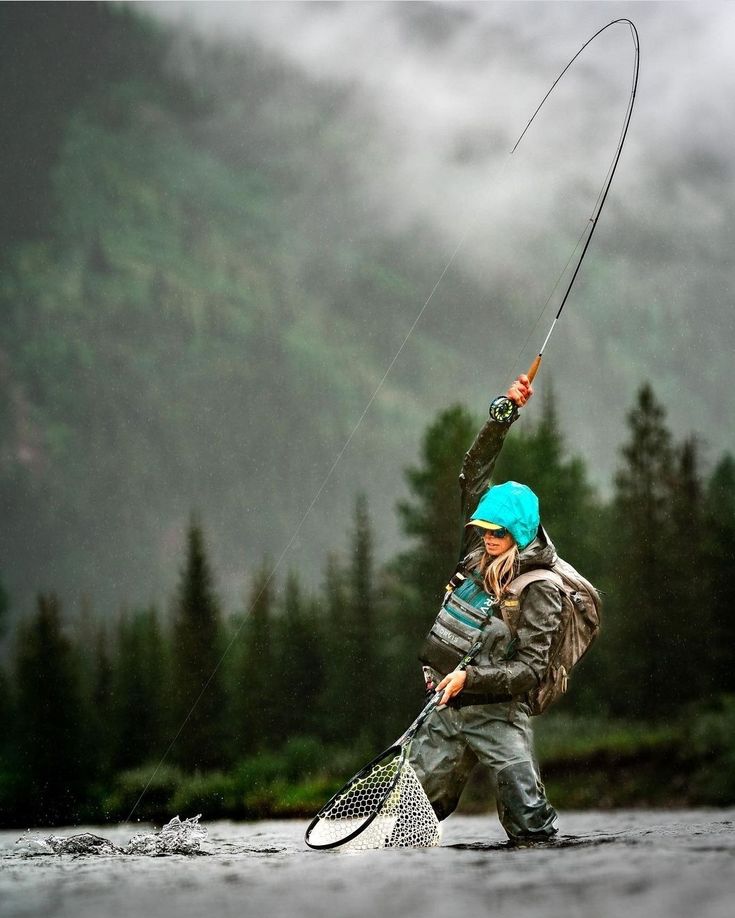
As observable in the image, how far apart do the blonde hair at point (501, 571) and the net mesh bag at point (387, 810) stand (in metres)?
0.95

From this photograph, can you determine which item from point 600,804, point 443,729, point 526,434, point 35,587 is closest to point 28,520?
point 35,587

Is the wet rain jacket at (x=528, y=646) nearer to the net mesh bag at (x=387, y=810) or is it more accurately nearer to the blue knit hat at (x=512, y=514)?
the blue knit hat at (x=512, y=514)

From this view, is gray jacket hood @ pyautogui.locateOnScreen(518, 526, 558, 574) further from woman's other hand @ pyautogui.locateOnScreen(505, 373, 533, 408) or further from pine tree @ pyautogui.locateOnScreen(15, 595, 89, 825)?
pine tree @ pyautogui.locateOnScreen(15, 595, 89, 825)

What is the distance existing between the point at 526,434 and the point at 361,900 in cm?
1552

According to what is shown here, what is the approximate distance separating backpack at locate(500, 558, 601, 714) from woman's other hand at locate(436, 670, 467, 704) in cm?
37

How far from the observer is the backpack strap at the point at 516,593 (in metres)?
5.85

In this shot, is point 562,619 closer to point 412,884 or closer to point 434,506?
point 412,884

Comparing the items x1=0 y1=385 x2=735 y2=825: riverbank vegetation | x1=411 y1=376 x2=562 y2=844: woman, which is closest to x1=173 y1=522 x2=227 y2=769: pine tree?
x1=0 y1=385 x2=735 y2=825: riverbank vegetation

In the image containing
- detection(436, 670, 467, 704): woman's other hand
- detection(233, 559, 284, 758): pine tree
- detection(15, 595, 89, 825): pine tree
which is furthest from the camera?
detection(233, 559, 284, 758): pine tree

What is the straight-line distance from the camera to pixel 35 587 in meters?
18.5

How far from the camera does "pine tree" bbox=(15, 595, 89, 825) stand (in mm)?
16641

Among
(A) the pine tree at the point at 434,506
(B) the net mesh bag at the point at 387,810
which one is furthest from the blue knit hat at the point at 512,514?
(A) the pine tree at the point at 434,506

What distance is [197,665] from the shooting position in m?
18.8

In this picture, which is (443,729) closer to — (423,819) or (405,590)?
(423,819)
